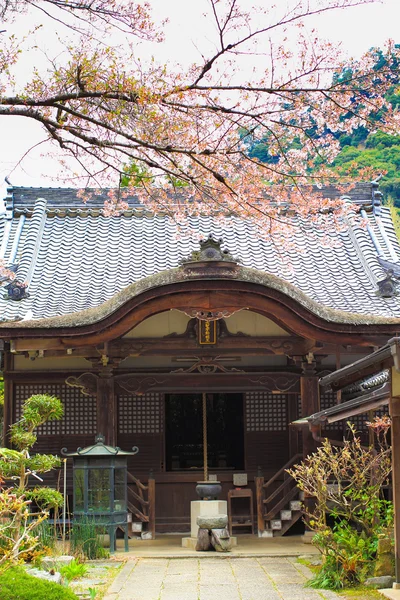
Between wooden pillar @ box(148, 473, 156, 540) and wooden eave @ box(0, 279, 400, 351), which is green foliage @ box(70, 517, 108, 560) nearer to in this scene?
wooden pillar @ box(148, 473, 156, 540)

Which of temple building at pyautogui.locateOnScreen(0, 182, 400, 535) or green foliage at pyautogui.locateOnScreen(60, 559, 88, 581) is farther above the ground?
temple building at pyautogui.locateOnScreen(0, 182, 400, 535)

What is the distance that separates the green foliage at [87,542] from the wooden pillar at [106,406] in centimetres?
224

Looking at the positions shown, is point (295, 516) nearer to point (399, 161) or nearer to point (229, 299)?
point (229, 299)

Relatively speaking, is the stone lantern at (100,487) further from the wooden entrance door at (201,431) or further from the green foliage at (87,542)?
the wooden entrance door at (201,431)

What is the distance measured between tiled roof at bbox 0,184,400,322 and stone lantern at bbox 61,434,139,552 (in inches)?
112

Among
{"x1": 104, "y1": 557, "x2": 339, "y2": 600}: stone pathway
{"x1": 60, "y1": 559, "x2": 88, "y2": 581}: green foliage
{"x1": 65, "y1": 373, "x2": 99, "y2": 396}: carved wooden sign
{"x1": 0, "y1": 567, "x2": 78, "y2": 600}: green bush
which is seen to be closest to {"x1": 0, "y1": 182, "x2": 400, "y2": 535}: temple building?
{"x1": 65, "y1": 373, "x2": 99, "y2": 396}: carved wooden sign

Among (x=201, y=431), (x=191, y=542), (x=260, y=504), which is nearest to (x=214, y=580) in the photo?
(x=191, y=542)

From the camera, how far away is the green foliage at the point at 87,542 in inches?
414

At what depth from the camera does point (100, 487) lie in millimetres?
11641

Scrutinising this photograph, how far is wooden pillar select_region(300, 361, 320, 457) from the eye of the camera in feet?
42.8

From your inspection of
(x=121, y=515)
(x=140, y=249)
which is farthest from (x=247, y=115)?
(x=140, y=249)

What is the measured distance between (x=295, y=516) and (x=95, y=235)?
7.08 m

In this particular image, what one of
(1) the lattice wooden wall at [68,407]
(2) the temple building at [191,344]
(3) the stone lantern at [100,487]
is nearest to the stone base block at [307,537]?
(2) the temple building at [191,344]

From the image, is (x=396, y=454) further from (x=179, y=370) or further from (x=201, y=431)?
(x=201, y=431)
